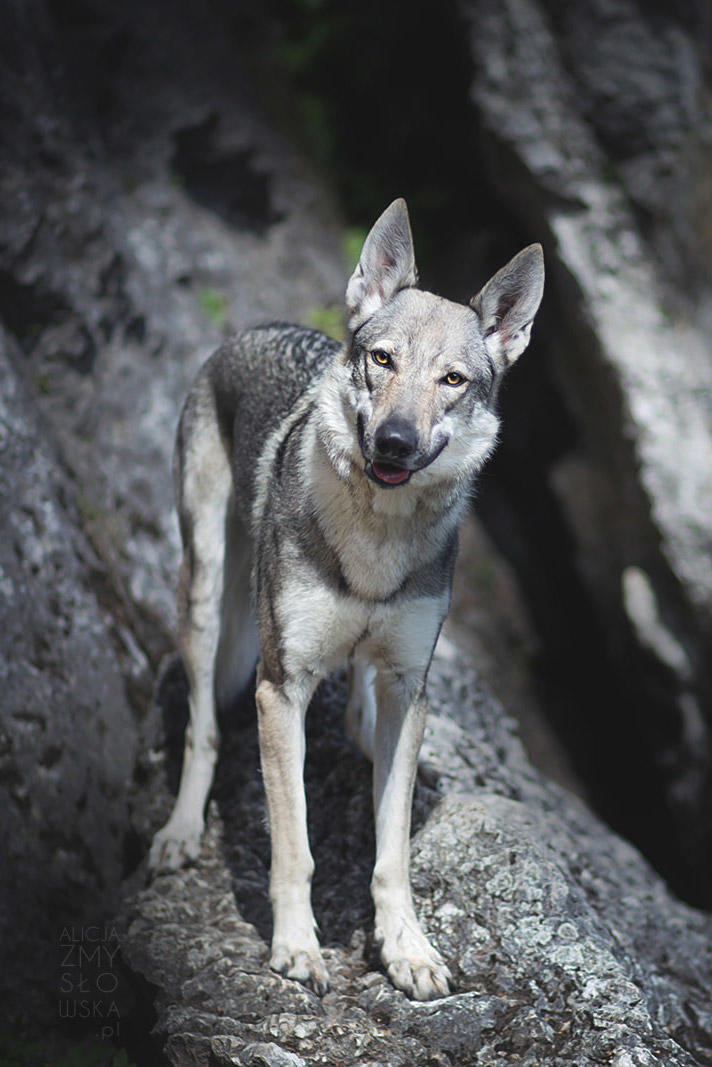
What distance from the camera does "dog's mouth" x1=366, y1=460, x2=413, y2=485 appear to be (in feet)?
10.1

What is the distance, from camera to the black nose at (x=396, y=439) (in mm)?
2975

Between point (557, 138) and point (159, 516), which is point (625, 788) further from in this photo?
point (557, 138)

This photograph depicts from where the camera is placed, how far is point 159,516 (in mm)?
6000

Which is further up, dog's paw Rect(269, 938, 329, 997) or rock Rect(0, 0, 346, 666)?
rock Rect(0, 0, 346, 666)

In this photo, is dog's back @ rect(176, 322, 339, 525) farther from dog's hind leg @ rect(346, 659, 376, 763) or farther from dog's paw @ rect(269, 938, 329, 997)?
dog's paw @ rect(269, 938, 329, 997)

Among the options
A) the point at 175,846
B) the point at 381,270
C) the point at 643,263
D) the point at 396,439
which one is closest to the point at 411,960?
the point at 175,846

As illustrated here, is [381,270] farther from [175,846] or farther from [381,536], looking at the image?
[175,846]

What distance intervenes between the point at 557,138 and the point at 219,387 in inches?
180

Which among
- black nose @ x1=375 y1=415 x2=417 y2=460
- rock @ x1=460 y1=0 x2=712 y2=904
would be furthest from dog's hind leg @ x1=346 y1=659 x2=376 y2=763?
rock @ x1=460 y1=0 x2=712 y2=904

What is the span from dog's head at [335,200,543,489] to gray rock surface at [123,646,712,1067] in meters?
1.59

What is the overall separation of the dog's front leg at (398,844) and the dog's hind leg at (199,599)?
97cm

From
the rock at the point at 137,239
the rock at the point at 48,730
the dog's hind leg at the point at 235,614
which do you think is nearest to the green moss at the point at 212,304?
the rock at the point at 137,239

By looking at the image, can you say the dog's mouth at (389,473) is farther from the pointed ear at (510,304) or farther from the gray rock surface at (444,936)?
the gray rock surface at (444,936)

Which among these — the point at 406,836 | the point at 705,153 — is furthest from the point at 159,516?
the point at 705,153
